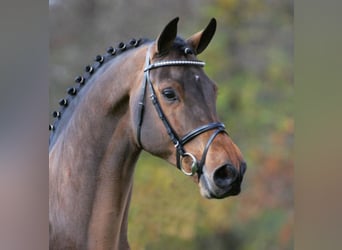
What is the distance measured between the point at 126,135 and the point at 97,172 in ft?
0.44

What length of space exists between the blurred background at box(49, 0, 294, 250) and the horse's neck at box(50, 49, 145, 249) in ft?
0.77

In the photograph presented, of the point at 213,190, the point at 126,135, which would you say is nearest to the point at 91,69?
the point at 126,135

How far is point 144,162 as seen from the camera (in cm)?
161

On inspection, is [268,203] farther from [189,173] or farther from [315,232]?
[189,173]

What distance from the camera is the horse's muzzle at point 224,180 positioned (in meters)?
1.18

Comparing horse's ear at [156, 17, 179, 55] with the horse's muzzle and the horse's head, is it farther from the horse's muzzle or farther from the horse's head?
the horse's muzzle

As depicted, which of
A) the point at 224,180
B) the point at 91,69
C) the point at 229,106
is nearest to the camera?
the point at 224,180

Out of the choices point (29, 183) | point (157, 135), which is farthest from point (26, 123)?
point (157, 135)

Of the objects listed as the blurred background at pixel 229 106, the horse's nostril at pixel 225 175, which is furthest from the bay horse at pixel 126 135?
the blurred background at pixel 229 106

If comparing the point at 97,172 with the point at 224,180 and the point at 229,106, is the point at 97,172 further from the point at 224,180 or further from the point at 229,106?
the point at 229,106

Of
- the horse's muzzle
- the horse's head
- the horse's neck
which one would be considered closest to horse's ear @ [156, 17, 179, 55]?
the horse's head

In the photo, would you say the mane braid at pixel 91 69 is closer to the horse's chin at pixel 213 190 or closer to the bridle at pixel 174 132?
the bridle at pixel 174 132

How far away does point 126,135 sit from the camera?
136 cm

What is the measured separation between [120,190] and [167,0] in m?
0.65
